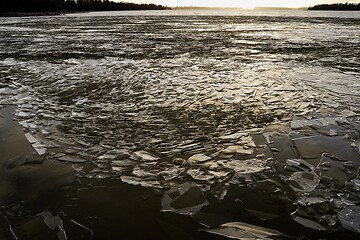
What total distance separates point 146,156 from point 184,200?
0.96 m

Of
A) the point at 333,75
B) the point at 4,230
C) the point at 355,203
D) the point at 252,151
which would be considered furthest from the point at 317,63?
the point at 4,230

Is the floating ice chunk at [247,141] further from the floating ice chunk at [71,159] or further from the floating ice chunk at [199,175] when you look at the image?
the floating ice chunk at [71,159]

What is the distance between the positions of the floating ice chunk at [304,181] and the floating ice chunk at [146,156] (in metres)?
1.56

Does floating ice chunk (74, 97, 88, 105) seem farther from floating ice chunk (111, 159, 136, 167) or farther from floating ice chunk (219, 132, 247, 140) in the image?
floating ice chunk (219, 132, 247, 140)

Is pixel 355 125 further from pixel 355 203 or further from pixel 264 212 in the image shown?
pixel 264 212

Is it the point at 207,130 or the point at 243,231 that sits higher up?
the point at 207,130

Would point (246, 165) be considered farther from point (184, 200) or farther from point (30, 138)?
point (30, 138)

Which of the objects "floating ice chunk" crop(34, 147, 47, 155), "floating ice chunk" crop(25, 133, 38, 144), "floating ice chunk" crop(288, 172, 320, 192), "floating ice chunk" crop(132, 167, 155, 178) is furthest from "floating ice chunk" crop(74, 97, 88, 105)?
"floating ice chunk" crop(288, 172, 320, 192)

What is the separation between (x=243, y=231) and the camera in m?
2.23

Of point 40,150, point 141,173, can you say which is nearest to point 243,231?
point 141,173

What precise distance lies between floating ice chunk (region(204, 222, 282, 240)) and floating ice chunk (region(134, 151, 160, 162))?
1311mm

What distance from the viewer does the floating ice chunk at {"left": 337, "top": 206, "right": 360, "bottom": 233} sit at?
7.54 feet

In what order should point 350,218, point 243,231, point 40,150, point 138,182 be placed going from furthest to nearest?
point 40,150 < point 138,182 < point 350,218 < point 243,231

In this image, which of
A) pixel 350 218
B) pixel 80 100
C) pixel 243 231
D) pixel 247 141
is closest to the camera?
pixel 243 231
